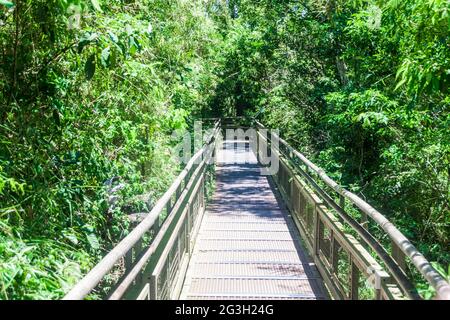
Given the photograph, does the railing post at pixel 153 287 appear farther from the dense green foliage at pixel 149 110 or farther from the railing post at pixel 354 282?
the railing post at pixel 354 282

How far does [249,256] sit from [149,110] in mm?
2303

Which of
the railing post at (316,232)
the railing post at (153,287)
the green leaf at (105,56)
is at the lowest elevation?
the railing post at (316,232)

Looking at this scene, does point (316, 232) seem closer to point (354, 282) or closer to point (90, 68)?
point (354, 282)

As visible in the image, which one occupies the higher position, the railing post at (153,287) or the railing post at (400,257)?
the railing post at (400,257)

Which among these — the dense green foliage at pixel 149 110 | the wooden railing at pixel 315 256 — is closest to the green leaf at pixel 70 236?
the dense green foliage at pixel 149 110

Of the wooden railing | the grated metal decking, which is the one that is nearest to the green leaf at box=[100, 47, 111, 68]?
the wooden railing

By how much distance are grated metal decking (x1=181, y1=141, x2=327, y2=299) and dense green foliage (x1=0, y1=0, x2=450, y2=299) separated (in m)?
1.14

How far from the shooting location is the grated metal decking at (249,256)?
5.03m

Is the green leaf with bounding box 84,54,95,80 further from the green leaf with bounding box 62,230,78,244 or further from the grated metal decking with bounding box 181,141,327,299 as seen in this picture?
the grated metal decking with bounding box 181,141,327,299

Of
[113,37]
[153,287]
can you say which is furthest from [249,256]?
[113,37]

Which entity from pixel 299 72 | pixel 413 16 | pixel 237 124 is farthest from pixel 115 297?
pixel 237 124

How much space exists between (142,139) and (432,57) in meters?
4.49

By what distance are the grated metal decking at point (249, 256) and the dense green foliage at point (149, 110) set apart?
3.74ft
